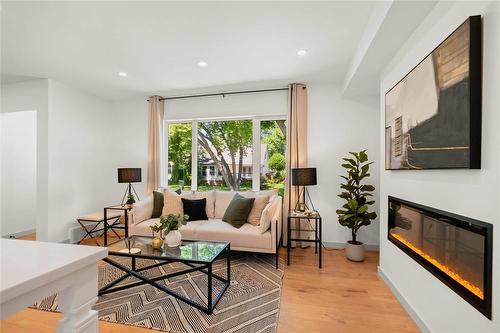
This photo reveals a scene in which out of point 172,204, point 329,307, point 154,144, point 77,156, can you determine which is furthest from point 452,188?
point 77,156

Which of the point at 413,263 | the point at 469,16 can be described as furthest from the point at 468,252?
the point at 469,16

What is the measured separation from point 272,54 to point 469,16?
1913 millimetres

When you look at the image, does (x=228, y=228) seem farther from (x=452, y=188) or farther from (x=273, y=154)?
(x=452, y=188)

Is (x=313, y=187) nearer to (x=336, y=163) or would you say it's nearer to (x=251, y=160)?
(x=336, y=163)

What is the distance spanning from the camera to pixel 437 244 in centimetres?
175

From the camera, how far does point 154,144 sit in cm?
455

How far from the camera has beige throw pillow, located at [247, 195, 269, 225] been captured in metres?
3.44

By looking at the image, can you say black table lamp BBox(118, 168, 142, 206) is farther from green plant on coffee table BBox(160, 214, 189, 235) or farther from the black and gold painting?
the black and gold painting

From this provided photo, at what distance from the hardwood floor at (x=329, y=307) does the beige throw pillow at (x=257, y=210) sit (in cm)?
76

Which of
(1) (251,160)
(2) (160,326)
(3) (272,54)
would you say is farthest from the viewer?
(1) (251,160)

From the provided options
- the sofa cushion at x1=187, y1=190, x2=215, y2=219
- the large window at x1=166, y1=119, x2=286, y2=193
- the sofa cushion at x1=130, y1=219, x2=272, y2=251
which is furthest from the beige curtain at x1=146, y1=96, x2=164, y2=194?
the sofa cushion at x1=130, y1=219, x2=272, y2=251

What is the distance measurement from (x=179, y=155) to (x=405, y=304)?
4088 mm

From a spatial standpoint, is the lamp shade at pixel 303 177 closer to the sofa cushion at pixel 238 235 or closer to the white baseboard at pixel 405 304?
the sofa cushion at pixel 238 235

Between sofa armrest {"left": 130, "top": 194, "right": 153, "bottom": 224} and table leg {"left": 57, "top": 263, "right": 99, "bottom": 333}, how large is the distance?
3099 millimetres
